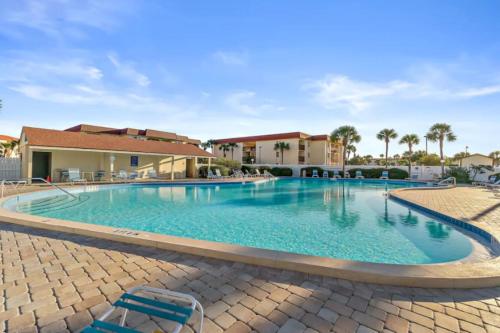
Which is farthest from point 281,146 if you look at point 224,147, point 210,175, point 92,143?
point 92,143

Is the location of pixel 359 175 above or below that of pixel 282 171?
below

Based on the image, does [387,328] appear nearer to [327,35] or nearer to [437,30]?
[327,35]

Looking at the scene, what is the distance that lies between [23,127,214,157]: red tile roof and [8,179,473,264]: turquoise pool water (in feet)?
19.6

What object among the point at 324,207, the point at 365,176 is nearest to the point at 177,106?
the point at 324,207

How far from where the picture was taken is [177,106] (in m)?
19.4

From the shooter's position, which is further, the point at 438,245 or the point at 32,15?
the point at 32,15

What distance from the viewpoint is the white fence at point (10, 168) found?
16750 mm

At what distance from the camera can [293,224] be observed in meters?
8.00

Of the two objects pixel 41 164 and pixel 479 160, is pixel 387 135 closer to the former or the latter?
pixel 479 160

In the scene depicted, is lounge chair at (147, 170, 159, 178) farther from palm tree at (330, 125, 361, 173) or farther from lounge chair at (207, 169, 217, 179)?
palm tree at (330, 125, 361, 173)

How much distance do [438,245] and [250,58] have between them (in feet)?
37.8

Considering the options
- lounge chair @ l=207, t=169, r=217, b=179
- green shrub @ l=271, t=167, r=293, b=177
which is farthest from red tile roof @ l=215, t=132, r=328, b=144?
lounge chair @ l=207, t=169, r=217, b=179

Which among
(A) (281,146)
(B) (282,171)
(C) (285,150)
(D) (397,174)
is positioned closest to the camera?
(D) (397,174)

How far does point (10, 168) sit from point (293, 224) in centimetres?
2074
